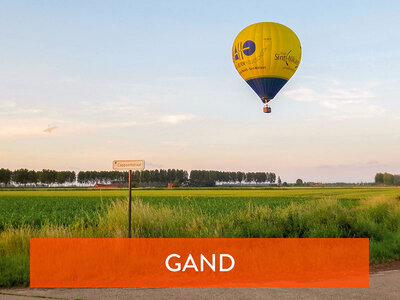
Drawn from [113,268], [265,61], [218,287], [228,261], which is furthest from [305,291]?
[265,61]

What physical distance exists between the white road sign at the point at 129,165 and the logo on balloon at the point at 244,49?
15.8 m

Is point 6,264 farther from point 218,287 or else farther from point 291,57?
point 291,57

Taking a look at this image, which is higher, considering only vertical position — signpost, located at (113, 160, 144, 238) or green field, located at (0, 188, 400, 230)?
signpost, located at (113, 160, 144, 238)

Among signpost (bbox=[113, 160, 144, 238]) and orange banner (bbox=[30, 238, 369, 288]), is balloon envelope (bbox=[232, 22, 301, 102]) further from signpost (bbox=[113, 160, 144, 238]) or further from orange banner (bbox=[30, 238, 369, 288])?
signpost (bbox=[113, 160, 144, 238])

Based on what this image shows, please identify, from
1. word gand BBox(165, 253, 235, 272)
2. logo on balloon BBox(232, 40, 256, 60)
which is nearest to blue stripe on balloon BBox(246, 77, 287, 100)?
logo on balloon BBox(232, 40, 256, 60)

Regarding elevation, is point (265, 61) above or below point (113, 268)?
above

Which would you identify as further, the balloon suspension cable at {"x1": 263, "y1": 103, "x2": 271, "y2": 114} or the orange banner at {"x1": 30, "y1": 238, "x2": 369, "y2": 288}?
the balloon suspension cable at {"x1": 263, "y1": 103, "x2": 271, "y2": 114}

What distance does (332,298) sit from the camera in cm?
682

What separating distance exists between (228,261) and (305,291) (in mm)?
3019

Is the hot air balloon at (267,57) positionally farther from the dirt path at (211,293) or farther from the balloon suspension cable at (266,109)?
the dirt path at (211,293)

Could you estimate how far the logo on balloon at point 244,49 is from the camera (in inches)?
991

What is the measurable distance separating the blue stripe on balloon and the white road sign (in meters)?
15.5

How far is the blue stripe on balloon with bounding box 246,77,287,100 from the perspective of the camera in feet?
82.6

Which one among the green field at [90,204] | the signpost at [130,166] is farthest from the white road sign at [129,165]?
the green field at [90,204]
